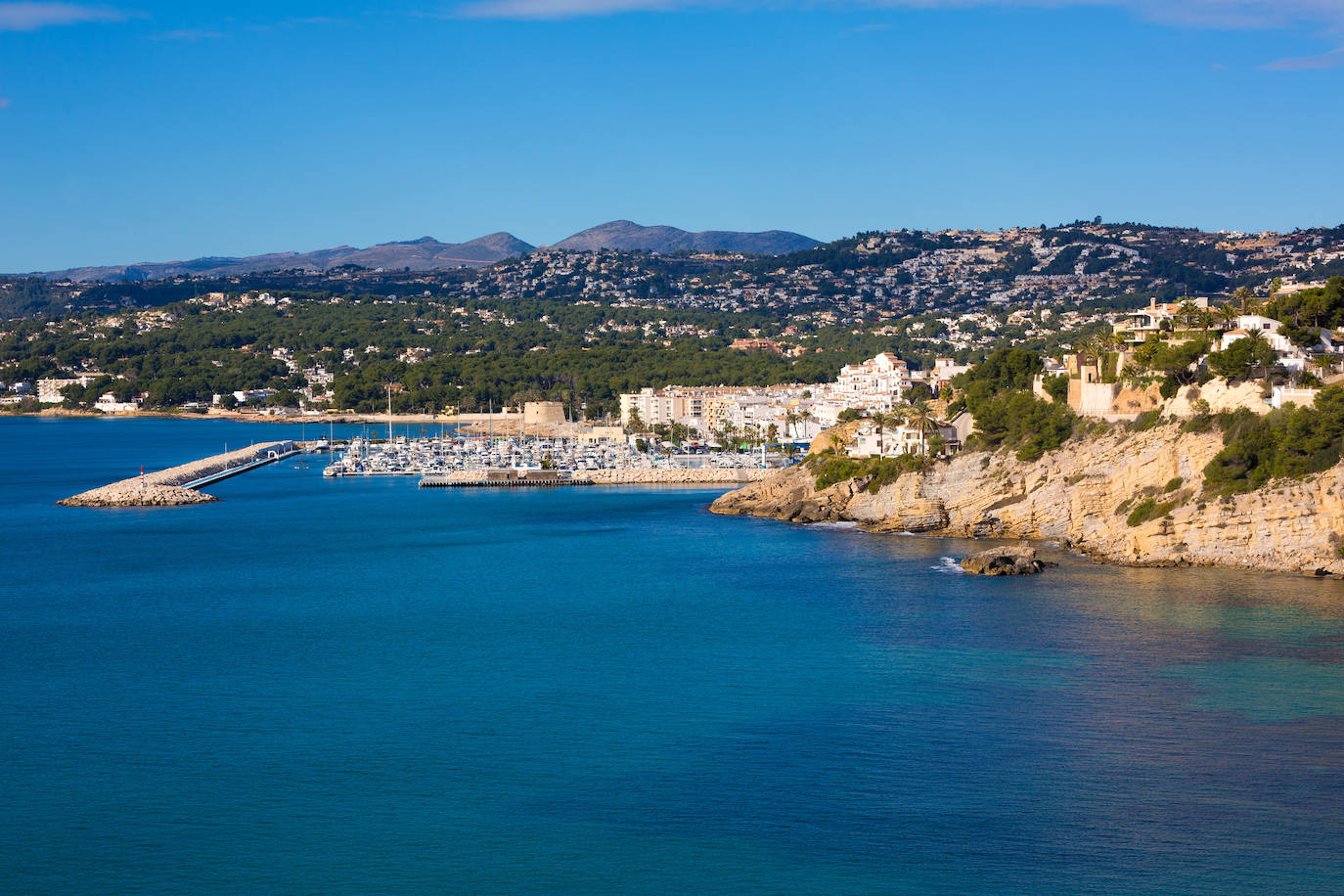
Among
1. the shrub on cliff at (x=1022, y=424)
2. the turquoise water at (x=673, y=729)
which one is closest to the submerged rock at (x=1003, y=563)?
the turquoise water at (x=673, y=729)

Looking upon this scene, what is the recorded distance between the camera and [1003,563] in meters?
29.0

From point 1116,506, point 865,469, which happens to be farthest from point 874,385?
point 1116,506

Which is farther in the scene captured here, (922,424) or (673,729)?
(922,424)

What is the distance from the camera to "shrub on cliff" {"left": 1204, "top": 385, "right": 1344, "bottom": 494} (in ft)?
87.1

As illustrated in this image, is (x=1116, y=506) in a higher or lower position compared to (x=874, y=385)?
lower

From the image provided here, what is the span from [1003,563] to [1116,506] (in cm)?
383

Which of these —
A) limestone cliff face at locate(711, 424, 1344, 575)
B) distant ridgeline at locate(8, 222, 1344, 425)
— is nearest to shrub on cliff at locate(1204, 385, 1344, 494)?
limestone cliff face at locate(711, 424, 1344, 575)

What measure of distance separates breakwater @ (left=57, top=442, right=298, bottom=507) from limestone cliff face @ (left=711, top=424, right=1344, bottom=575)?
21192 millimetres

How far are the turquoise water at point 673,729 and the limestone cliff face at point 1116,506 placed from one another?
930 millimetres

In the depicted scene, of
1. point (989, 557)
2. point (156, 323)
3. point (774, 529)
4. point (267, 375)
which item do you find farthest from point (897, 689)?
point (156, 323)

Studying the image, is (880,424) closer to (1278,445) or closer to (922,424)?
(922,424)

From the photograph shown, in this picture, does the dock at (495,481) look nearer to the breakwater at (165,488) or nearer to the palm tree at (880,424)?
the breakwater at (165,488)

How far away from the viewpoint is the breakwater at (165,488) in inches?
1876

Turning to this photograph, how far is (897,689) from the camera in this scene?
19922 millimetres
